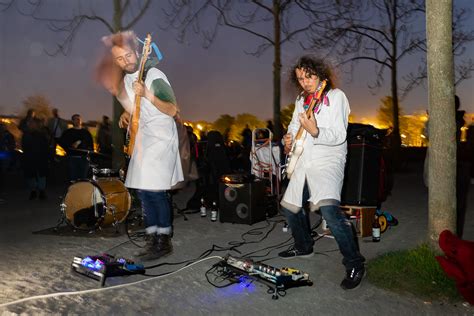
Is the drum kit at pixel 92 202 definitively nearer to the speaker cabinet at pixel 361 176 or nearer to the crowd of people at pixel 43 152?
the speaker cabinet at pixel 361 176

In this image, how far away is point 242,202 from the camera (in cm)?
→ 802

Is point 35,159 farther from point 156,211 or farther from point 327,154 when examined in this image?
point 327,154

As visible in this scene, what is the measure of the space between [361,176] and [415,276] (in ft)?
6.73

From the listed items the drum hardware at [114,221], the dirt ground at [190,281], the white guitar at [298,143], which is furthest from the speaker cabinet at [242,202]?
the white guitar at [298,143]

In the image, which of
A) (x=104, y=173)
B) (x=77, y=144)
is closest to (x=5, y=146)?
(x=77, y=144)

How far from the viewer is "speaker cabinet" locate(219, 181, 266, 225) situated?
7961 mm

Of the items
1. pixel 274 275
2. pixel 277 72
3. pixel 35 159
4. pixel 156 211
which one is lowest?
pixel 274 275

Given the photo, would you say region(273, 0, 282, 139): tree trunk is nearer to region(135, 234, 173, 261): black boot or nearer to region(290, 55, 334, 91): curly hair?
region(135, 234, 173, 261): black boot

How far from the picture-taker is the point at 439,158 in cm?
475

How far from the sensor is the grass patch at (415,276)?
430 cm

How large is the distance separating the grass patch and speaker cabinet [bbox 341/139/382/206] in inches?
55.3

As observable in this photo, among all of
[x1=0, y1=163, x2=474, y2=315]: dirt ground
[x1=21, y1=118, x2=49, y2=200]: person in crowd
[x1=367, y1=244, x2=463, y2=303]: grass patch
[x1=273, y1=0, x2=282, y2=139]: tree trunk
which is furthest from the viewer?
[x1=273, y1=0, x2=282, y2=139]: tree trunk

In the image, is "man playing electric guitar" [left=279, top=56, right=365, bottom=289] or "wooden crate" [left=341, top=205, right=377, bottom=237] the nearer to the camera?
"man playing electric guitar" [left=279, top=56, right=365, bottom=289]

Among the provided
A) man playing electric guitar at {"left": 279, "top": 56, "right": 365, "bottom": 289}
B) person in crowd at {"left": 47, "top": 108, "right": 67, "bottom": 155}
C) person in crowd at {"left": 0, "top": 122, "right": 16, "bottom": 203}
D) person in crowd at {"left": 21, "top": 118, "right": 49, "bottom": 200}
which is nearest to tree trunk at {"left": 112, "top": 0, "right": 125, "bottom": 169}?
person in crowd at {"left": 21, "top": 118, "right": 49, "bottom": 200}
